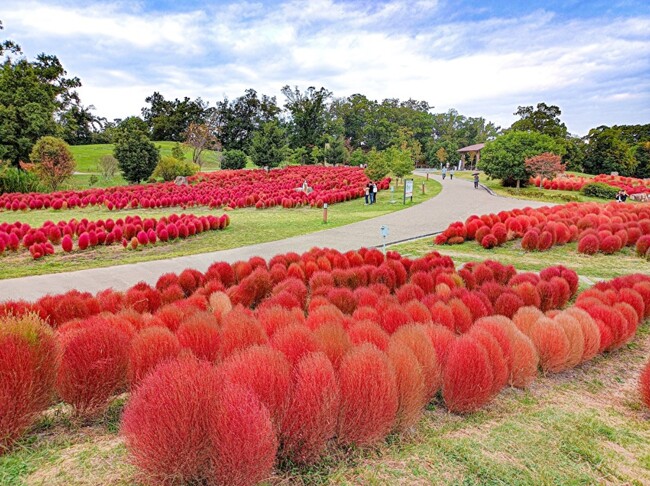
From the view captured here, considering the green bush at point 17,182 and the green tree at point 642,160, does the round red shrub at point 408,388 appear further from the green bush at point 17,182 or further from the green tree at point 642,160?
the green tree at point 642,160

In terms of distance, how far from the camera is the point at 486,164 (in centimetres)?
3036

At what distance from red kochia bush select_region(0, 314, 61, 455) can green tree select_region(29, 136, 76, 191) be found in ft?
94.3

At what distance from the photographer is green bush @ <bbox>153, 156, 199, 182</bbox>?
30.2 m

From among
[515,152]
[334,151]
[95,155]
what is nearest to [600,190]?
[515,152]

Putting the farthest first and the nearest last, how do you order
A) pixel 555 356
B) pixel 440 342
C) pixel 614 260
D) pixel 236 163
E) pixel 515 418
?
1. pixel 236 163
2. pixel 614 260
3. pixel 555 356
4. pixel 440 342
5. pixel 515 418

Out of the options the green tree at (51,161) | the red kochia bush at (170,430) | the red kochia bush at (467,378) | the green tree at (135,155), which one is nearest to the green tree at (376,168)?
the green tree at (135,155)

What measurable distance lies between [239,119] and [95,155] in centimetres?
1785

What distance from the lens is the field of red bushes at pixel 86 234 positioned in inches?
384

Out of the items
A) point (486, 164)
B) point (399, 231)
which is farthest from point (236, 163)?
point (399, 231)

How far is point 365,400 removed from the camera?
2.23m

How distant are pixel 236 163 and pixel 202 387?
137ft

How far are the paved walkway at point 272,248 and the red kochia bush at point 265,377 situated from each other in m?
5.70

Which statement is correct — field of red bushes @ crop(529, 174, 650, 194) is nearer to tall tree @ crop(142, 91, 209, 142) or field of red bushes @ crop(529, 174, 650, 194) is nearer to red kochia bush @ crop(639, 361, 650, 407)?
red kochia bush @ crop(639, 361, 650, 407)

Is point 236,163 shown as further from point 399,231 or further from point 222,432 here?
point 222,432
